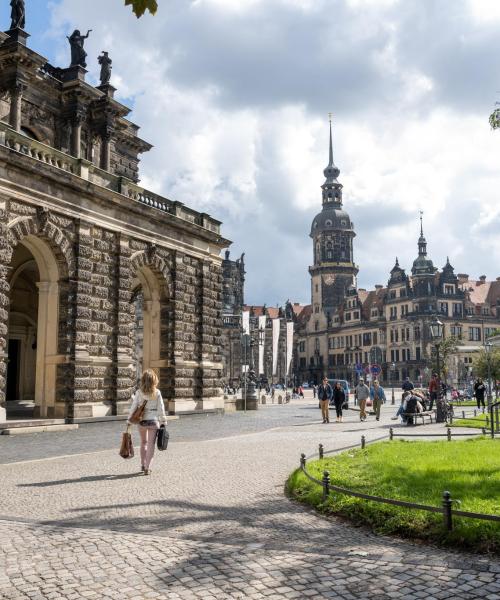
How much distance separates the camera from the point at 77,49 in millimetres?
26656

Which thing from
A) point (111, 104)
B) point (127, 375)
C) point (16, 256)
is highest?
point (111, 104)

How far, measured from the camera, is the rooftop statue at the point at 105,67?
92.5 feet

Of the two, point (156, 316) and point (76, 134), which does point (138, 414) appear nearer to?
point (156, 316)

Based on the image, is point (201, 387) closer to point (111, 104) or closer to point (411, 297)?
point (111, 104)

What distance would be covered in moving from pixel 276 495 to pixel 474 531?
3344 mm

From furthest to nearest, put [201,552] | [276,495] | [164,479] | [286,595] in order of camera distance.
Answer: [164,479]
[276,495]
[201,552]
[286,595]

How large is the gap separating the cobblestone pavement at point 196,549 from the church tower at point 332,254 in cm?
10948

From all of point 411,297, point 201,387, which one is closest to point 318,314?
point 411,297

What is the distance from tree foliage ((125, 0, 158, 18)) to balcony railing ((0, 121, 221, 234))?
52.5 ft

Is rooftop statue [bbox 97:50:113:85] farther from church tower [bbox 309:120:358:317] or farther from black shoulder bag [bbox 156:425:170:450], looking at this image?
church tower [bbox 309:120:358:317]

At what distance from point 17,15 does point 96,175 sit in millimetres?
7169

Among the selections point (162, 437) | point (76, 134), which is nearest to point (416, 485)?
point (162, 437)

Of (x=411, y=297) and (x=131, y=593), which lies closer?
(x=131, y=593)

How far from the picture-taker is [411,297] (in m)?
95.0
